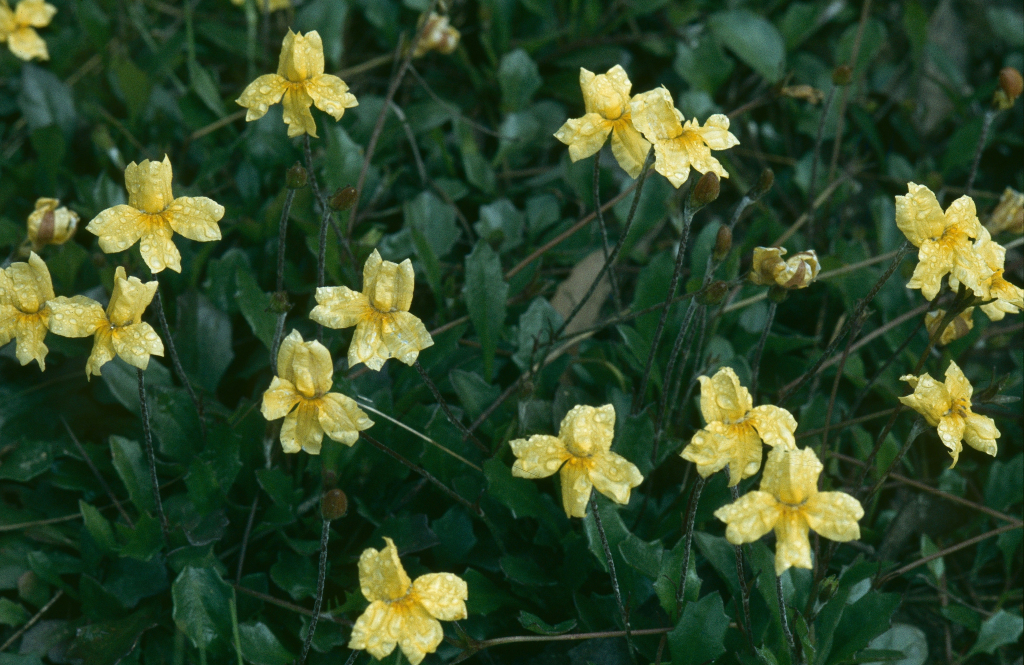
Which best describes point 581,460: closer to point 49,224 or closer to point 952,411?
point 952,411

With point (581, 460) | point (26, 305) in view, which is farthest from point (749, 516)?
point (26, 305)

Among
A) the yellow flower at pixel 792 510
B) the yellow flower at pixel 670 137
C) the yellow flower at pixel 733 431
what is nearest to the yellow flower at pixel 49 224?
the yellow flower at pixel 670 137

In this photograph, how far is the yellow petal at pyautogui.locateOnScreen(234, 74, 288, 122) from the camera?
1.90 m

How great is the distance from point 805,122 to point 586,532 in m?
2.02

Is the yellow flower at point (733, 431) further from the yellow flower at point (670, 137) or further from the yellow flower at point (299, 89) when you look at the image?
the yellow flower at point (299, 89)

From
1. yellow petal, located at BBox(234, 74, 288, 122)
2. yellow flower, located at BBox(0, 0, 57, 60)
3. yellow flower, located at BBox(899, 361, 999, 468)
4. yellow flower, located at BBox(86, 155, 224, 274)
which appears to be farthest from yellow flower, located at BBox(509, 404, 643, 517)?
yellow flower, located at BBox(0, 0, 57, 60)

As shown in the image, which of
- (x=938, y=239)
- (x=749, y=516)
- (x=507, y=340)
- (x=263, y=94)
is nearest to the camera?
(x=749, y=516)

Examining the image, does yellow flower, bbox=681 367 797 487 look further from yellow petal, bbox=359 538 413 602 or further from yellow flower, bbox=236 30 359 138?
yellow flower, bbox=236 30 359 138

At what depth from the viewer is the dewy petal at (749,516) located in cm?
149

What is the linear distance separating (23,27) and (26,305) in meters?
1.59

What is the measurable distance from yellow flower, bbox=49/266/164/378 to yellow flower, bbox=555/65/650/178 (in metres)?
0.91

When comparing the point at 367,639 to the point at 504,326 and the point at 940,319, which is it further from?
the point at 940,319

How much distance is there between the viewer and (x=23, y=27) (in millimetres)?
2949

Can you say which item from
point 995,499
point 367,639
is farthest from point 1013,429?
point 367,639
